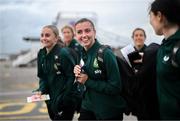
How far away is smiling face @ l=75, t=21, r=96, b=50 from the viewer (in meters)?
5.11

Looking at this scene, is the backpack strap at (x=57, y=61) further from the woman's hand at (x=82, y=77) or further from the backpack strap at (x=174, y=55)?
the backpack strap at (x=174, y=55)

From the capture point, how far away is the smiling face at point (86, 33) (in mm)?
5113

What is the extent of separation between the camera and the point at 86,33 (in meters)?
5.12

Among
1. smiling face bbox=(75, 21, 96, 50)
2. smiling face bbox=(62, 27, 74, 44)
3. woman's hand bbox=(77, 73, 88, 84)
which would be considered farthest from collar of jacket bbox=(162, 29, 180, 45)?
smiling face bbox=(62, 27, 74, 44)

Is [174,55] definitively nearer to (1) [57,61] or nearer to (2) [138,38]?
(1) [57,61]

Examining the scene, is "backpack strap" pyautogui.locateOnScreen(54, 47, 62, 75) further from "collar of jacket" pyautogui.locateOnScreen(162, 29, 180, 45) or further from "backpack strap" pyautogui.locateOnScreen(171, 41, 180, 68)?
"backpack strap" pyautogui.locateOnScreen(171, 41, 180, 68)

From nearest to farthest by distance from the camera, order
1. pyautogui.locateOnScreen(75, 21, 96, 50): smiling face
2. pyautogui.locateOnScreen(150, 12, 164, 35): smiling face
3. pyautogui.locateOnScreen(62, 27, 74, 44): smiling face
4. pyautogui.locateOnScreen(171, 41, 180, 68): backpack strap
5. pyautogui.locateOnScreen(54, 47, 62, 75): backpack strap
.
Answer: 1. pyautogui.locateOnScreen(171, 41, 180, 68): backpack strap
2. pyautogui.locateOnScreen(150, 12, 164, 35): smiling face
3. pyautogui.locateOnScreen(75, 21, 96, 50): smiling face
4. pyautogui.locateOnScreen(54, 47, 62, 75): backpack strap
5. pyautogui.locateOnScreen(62, 27, 74, 44): smiling face

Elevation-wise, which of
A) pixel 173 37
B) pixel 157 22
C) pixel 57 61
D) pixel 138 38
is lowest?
pixel 57 61

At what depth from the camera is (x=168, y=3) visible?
364 cm

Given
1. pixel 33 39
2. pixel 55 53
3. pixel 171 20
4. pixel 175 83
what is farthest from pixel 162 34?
pixel 33 39

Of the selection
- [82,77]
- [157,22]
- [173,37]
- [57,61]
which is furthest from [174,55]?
[57,61]

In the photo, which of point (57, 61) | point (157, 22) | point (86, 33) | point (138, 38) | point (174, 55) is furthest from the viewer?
point (138, 38)

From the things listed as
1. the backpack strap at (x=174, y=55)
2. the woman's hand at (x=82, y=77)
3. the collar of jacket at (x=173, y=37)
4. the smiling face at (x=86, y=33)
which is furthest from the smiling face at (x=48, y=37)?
the backpack strap at (x=174, y=55)

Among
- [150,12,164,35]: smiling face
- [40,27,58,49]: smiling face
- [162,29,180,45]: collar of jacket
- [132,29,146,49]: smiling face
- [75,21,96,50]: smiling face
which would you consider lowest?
[132,29,146,49]: smiling face
